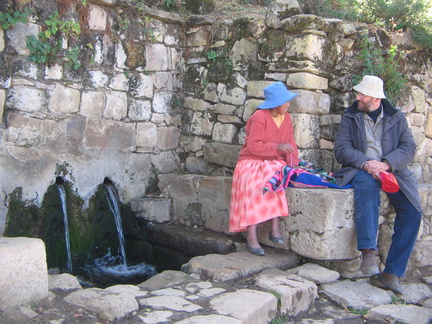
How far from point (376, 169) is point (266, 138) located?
3.17 ft

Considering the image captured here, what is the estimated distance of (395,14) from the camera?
5379 mm

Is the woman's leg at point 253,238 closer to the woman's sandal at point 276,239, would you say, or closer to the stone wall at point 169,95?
the woman's sandal at point 276,239

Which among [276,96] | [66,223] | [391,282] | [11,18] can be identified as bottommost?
[391,282]

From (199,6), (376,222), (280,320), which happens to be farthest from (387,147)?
(199,6)

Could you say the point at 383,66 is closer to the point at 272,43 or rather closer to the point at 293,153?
the point at 272,43

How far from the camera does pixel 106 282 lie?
485cm

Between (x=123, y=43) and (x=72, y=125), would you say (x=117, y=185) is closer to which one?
(x=72, y=125)

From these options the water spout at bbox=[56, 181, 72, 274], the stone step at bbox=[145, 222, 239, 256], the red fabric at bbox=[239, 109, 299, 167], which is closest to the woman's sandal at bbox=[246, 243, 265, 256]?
the stone step at bbox=[145, 222, 239, 256]

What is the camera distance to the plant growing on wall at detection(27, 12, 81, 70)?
4.60 meters

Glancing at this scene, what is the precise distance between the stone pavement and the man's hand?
91 centimetres

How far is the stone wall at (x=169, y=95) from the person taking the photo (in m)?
4.65

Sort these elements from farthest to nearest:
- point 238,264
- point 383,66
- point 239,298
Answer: point 383,66 → point 238,264 → point 239,298

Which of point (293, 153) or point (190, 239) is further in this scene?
point (190, 239)

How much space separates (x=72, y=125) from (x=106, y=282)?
1.63 metres
